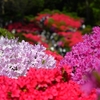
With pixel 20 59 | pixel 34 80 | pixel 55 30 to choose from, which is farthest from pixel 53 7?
pixel 34 80

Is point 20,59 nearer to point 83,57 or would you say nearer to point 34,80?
point 83,57

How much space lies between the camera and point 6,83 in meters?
4.94

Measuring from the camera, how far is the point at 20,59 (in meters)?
6.09

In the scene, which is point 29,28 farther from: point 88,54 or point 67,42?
point 88,54

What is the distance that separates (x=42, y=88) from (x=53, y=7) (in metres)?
23.3

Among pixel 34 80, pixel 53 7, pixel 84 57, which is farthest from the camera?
pixel 53 7

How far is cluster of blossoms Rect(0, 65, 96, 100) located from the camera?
15.3 ft

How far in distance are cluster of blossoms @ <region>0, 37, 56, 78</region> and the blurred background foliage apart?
16353 millimetres

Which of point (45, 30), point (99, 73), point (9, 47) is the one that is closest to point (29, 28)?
point (45, 30)

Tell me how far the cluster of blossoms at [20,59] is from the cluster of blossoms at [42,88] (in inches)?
28.6

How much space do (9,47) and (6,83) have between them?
5.12 ft

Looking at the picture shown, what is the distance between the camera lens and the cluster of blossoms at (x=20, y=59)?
19.5 ft

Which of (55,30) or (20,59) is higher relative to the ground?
(20,59)

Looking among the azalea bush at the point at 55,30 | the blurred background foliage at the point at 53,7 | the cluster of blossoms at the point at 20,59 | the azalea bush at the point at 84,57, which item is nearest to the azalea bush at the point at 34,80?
the cluster of blossoms at the point at 20,59
